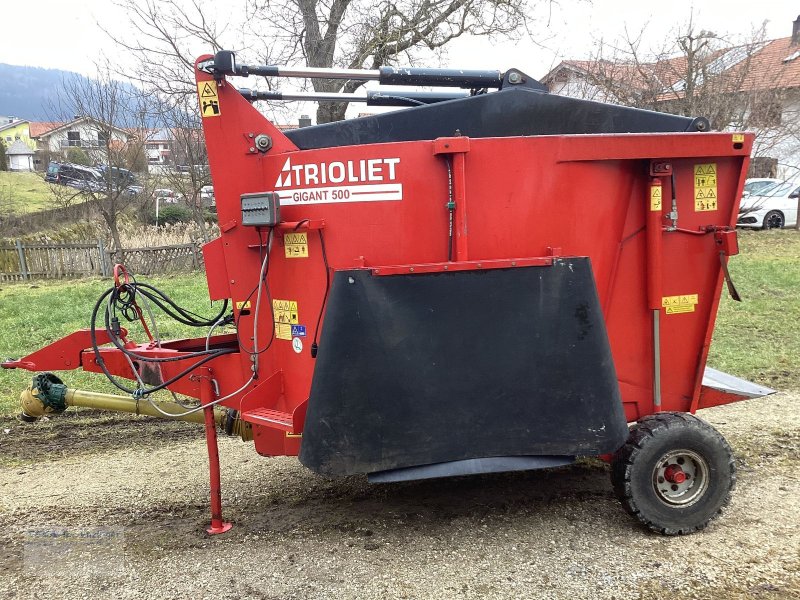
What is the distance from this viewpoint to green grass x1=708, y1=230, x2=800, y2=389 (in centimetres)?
633

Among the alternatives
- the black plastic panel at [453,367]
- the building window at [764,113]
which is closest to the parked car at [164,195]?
the building window at [764,113]

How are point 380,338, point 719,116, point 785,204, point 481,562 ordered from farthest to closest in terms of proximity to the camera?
point 785,204
point 719,116
point 481,562
point 380,338

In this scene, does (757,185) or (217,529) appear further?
(757,185)

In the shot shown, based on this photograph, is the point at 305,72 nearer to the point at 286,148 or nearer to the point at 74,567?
the point at 286,148

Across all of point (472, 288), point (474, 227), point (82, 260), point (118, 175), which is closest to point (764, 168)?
point (118, 175)

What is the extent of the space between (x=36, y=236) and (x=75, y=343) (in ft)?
58.9

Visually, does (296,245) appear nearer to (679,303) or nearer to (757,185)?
(679,303)

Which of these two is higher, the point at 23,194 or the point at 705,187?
the point at 23,194

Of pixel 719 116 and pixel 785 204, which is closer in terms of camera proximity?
pixel 719 116

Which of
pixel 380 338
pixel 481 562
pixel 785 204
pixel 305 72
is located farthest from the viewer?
pixel 785 204

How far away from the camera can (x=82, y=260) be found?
15.9 m

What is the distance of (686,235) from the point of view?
3.41m

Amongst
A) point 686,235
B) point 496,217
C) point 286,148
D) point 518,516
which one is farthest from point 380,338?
point 686,235

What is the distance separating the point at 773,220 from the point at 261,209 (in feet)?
55.5
